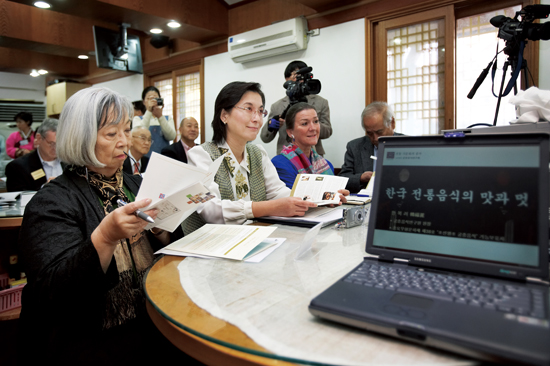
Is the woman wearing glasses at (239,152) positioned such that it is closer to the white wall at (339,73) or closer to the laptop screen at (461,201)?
the laptop screen at (461,201)

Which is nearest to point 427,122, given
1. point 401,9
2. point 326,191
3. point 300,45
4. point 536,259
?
point 401,9

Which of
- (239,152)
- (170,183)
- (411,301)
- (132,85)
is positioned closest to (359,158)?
(239,152)

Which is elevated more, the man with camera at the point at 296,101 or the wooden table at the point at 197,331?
the man with camera at the point at 296,101

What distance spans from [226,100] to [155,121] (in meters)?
3.24

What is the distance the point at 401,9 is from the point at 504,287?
362 centimetres

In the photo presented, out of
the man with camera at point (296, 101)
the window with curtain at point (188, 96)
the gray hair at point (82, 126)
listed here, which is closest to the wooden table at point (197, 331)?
the gray hair at point (82, 126)

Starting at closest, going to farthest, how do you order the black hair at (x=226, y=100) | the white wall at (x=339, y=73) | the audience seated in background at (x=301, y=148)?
the black hair at (x=226, y=100), the audience seated in background at (x=301, y=148), the white wall at (x=339, y=73)

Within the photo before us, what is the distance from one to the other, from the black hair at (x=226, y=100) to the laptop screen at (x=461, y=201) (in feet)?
3.65

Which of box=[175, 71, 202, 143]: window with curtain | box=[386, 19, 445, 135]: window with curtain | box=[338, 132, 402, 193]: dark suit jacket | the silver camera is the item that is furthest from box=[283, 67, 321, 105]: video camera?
box=[175, 71, 202, 143]: window with curtain

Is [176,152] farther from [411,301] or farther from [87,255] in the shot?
[411,301]

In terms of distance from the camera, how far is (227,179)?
64.6 inches

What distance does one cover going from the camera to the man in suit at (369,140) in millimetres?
3018

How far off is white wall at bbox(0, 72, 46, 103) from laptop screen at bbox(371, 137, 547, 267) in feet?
30.3

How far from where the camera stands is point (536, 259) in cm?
59
